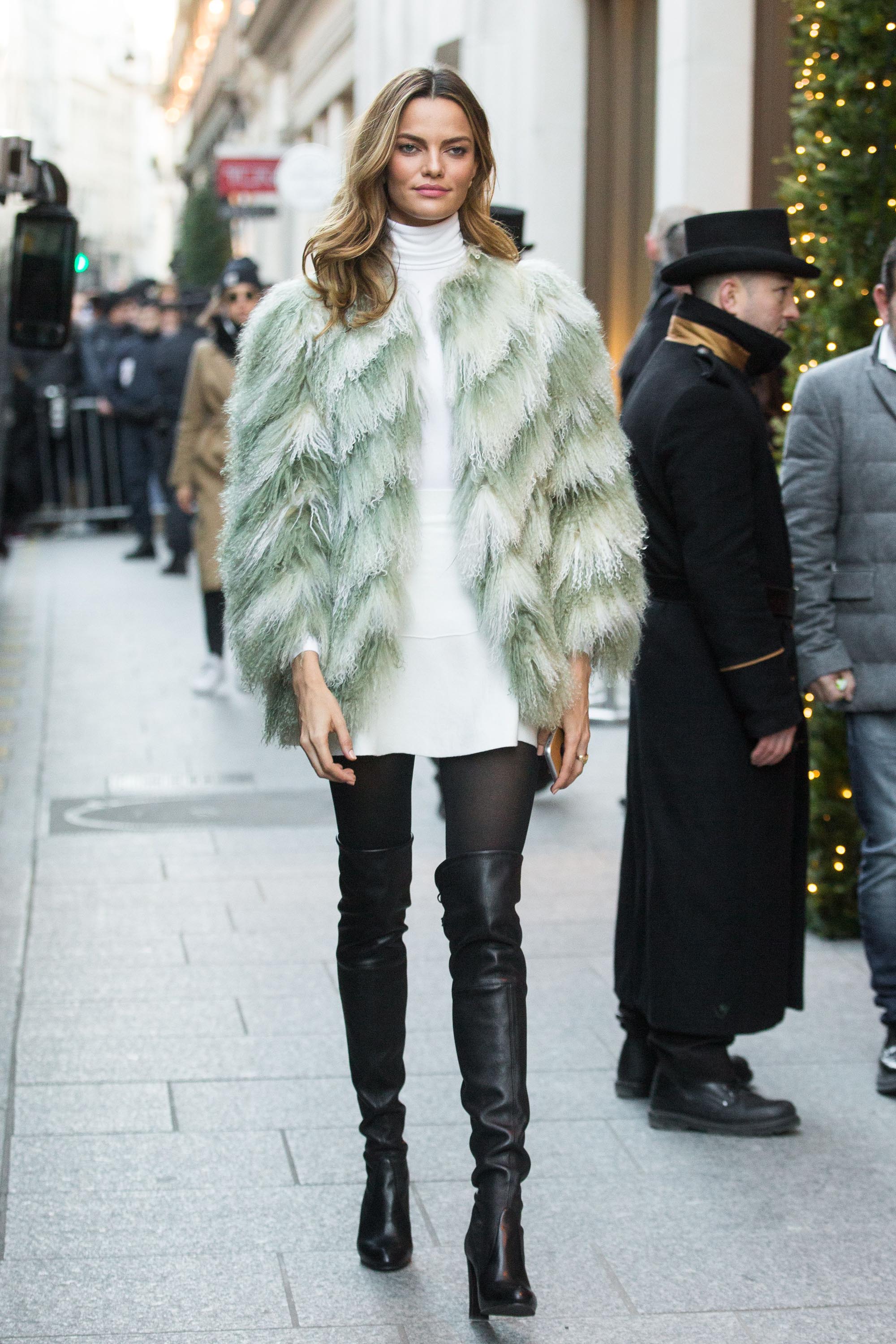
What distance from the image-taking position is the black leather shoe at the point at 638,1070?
441 cm

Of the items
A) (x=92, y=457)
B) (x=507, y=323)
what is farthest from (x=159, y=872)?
(x=92, y=457)

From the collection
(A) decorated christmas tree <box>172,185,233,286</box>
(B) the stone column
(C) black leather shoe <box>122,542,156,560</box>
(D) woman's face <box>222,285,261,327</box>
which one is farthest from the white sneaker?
(A) decorated christmas tree <box>172,185,233,286</box>

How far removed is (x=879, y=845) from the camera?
4.59 metres

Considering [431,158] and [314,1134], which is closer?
[431,158]

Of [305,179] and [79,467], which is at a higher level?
[305,179]

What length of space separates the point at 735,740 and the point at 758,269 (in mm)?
999

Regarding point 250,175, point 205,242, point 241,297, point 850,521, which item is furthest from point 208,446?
point 205,242

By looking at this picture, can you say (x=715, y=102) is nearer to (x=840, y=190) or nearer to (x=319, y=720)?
(x=840, y=190)

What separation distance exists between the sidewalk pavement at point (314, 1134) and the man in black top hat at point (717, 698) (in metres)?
0.28

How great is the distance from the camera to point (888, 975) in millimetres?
4516

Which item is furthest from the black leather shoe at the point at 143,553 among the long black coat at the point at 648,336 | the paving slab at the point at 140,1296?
the paving slab at the point at 140,1296

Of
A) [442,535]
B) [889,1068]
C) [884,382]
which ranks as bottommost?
[889,1068]

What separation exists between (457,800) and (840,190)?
113 inches

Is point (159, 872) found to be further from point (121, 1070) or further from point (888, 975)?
point (888, 975)
